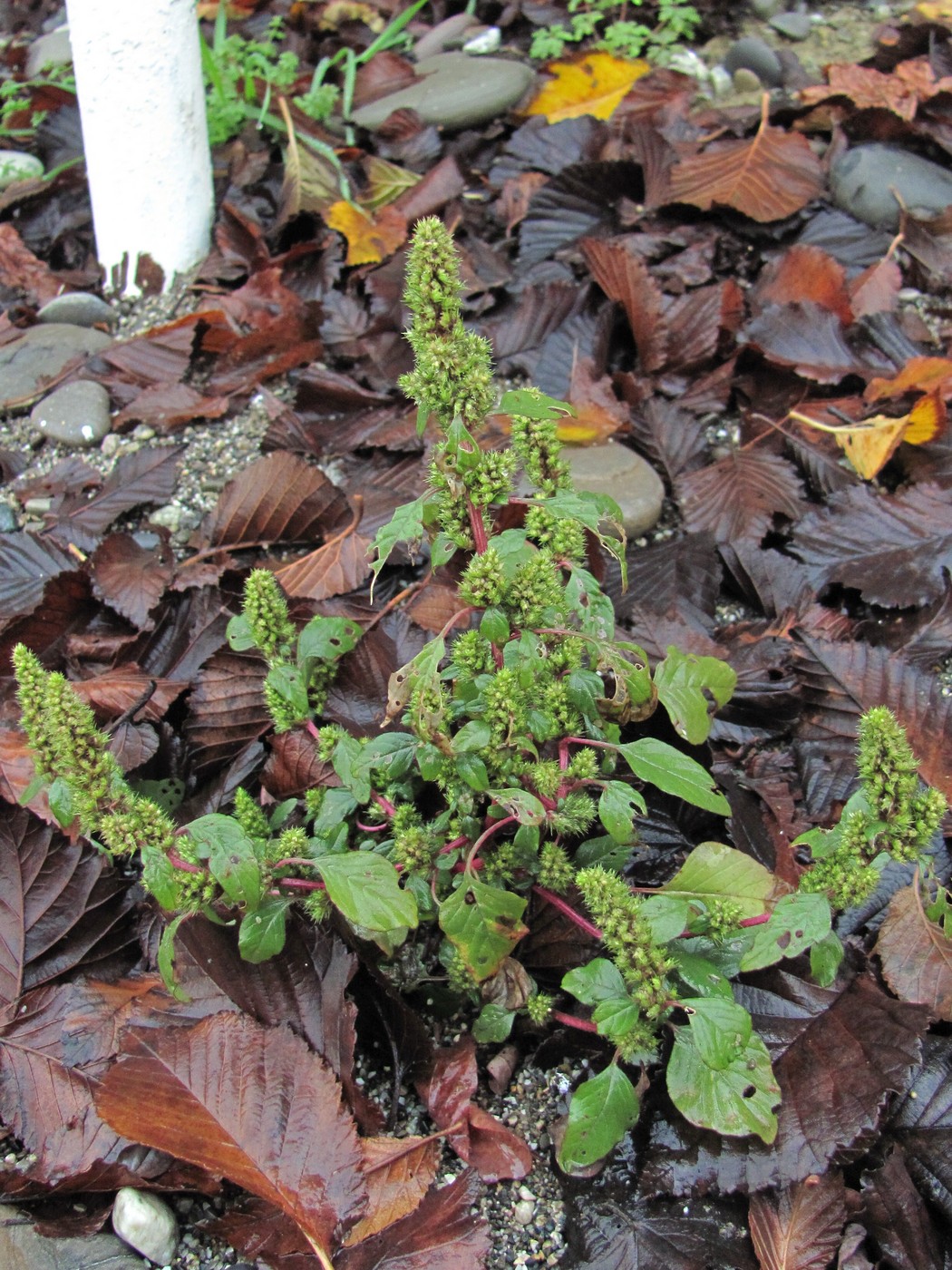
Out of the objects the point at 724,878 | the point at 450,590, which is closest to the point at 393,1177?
the point at 724,878

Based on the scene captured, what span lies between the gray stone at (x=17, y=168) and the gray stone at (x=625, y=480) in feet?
7.85

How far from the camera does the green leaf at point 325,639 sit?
1.90 meters

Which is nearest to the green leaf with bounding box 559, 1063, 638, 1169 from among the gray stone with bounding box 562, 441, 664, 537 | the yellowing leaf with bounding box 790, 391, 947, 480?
the gray stone with bounding box 562, 441, 664, 537

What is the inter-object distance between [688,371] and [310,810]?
1.69 metres

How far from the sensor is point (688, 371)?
9.74ft

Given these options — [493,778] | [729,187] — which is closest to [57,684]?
[493,778]

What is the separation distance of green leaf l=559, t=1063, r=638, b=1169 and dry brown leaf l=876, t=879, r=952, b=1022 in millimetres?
497

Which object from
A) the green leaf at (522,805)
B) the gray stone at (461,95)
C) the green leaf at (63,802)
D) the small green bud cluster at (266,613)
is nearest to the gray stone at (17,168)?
the gray stone at (461,95)

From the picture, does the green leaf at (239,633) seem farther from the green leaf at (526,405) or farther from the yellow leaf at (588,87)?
the yellow leaf at (588,87)

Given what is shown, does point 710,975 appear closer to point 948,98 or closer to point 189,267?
point 189,267

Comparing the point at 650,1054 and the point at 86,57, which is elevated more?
the point at 86,57

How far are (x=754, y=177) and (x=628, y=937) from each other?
2.60 meters

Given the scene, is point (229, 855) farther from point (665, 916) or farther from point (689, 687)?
point (689, 687)

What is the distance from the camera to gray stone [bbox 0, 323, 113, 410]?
10.2ft
